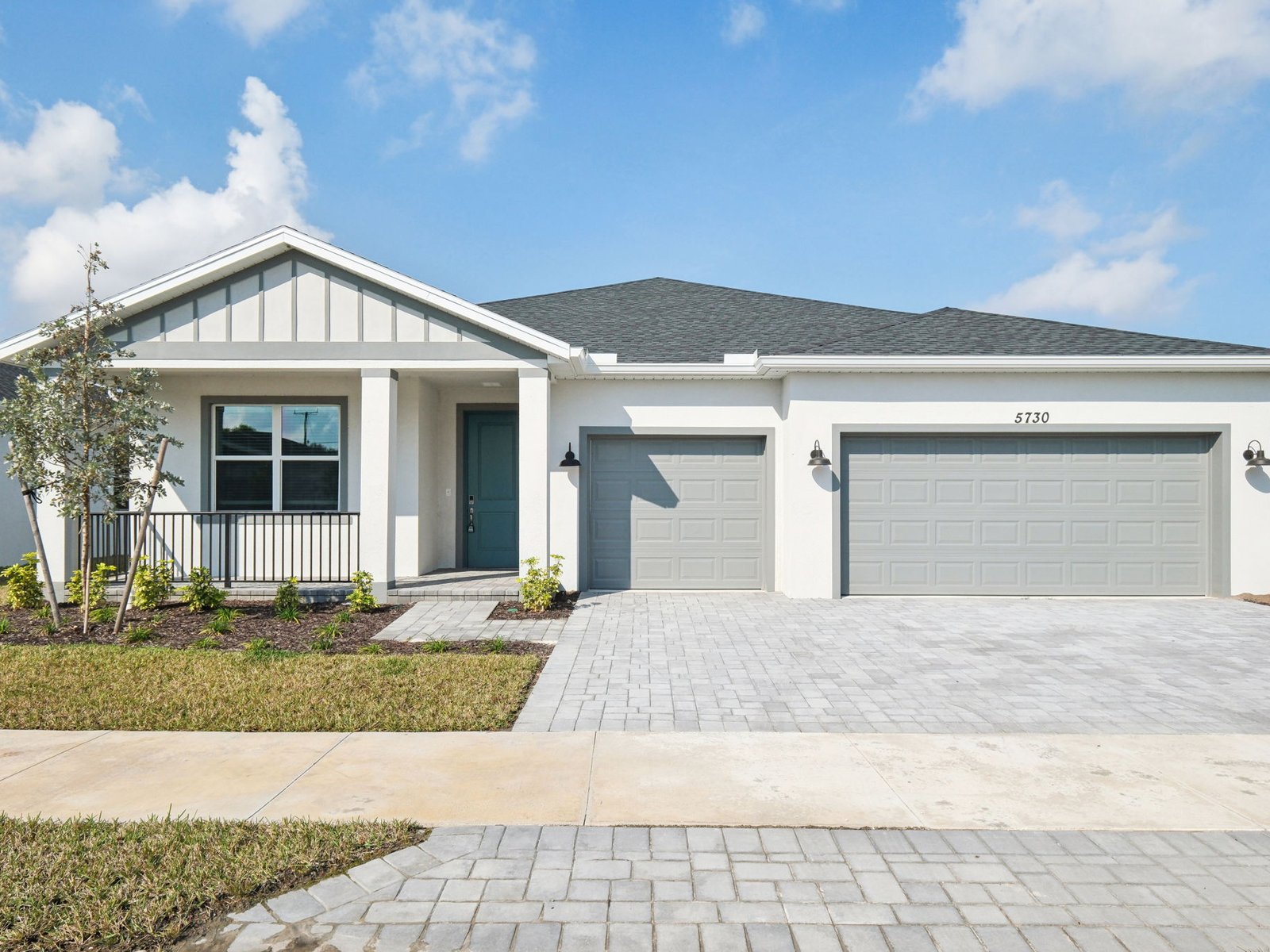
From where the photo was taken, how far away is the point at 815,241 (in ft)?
54.7

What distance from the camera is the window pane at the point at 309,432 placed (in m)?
11.3

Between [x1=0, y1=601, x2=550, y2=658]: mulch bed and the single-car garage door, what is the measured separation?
328cm

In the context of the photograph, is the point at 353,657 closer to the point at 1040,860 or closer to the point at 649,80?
the point at 1040,860

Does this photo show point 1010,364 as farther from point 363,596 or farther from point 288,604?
point 288,604

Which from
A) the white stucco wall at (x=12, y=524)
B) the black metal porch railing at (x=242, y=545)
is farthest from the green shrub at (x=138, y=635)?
the white stucco wall at (x=12, y=524)

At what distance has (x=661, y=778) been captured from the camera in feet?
13.0

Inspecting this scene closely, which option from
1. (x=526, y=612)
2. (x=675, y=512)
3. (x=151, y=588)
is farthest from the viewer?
(x=675, y=512)

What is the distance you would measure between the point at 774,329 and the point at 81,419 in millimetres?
10061

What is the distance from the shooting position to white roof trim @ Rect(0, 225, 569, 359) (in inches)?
366

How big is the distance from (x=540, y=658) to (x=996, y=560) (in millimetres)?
7207

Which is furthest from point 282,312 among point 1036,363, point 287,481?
point 1036,363

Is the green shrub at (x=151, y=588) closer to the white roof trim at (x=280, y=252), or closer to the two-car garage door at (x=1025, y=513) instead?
the white roof trim at (x=280, y=252)

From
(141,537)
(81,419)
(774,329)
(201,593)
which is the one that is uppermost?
(774,329)

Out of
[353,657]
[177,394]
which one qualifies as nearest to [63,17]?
[177,394]
